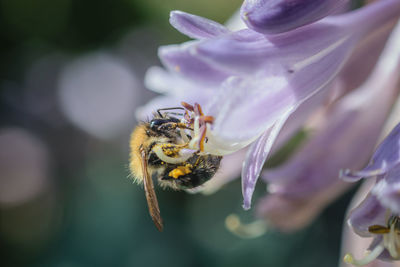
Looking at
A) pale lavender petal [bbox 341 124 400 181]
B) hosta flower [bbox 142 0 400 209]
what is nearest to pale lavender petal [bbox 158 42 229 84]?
hosta flower [bbox 142 0 400 209]

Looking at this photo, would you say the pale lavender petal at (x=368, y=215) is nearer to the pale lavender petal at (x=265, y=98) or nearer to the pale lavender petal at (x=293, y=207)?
the pale lavender petal at (x=265, y=98)

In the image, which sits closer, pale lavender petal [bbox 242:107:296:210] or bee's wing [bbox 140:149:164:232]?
pale lavender petal [bbox 242:107:296:210]

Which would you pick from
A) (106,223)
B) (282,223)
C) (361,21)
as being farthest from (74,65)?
(361,21)

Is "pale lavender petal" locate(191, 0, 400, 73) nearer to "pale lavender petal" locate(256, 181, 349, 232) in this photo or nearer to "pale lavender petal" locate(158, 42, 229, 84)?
Result: "pale lavender petal" locate(158, 42, 229, 84)

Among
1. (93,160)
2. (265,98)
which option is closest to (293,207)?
(265,98)

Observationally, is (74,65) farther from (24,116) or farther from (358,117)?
(358,117)

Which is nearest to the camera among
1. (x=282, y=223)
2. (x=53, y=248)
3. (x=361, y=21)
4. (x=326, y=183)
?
(x=361, y=21)
